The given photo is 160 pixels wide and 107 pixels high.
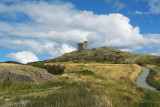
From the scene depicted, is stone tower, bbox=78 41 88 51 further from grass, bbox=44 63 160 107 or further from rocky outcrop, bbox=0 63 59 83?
rocky outcrop, bbox=0 63 59 83

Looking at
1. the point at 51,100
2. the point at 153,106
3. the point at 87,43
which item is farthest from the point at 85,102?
the point at 87,43

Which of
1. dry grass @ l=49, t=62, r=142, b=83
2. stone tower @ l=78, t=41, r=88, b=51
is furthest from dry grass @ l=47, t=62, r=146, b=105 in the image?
stone tower @ l=78, t=41, r=88, b=51

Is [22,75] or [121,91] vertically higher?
[22,75]

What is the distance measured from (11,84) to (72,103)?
27.3 ft

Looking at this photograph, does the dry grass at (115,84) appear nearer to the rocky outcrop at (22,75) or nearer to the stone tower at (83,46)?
A: the rocky outcrop at (22,75)

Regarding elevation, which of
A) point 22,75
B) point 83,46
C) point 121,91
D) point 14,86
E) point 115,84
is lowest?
point 121,91

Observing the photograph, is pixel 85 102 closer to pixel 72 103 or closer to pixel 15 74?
pixel 72 103

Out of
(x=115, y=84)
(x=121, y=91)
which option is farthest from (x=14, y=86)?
(x=115, y=84)

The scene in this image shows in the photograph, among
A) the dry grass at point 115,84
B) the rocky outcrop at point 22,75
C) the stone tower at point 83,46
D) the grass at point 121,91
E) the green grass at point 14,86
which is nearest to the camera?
the grass at point 121,91

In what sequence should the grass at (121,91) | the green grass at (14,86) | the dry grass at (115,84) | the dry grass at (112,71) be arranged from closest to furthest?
the grass at (121,91) → the dry grass at (115,84) → the green grass at (14,86) → the dry grass at (112,71)

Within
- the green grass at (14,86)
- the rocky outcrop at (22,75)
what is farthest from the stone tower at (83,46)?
the green grass at (14,86)

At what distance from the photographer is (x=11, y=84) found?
15.0m

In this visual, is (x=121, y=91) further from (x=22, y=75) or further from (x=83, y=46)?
(x=83, y=46)

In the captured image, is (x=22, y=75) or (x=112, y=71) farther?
(x=112, y=71)
